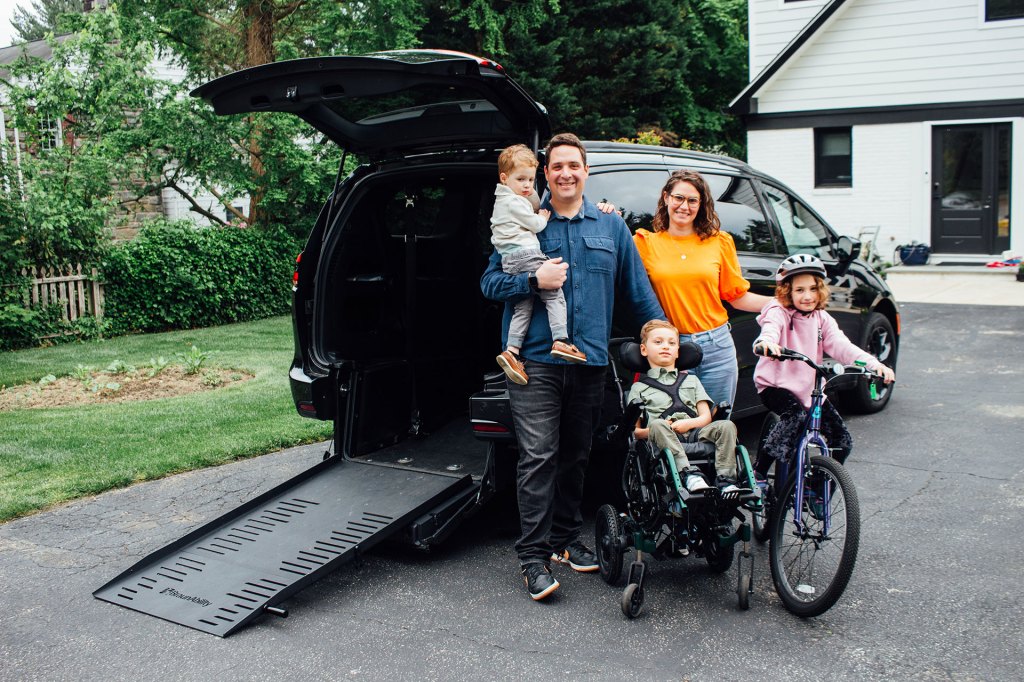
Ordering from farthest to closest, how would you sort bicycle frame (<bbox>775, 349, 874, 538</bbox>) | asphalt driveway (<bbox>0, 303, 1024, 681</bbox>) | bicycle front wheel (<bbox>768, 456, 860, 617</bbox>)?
1. bicycle frame (<bbox>775, 349, 874, 538</bbox>)
2. bicycle front wheel (<bbox>768, 456, 860, 617</bbox>)
3. asphalt driveway (<bbox>0, 303, 1024, 681</bbox>)

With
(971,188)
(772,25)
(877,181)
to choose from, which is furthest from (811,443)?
(772,25)

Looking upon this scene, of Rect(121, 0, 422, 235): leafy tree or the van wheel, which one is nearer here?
the van wheel

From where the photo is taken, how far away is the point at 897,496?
215 inches

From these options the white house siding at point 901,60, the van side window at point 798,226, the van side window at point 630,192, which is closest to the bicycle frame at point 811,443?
the van side window at point 630,192

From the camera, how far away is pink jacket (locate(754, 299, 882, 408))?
14.5 feet

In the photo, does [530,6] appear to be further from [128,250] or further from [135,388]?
[135,388]

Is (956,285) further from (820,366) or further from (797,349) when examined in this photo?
(820,366)

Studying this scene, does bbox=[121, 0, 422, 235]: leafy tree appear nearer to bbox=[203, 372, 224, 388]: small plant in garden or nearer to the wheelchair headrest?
bbox=[203, 372, 224, 388]: small plant in garden

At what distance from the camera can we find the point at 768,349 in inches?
164

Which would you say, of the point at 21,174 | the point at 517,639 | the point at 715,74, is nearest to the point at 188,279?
the point at 21,174

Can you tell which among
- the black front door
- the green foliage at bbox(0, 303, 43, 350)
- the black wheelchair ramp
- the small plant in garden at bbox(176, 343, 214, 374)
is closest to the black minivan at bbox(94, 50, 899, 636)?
the black wheelchair ramp

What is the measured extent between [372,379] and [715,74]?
2509 centimetres

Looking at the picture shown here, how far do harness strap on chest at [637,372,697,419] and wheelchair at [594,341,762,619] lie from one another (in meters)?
0.05

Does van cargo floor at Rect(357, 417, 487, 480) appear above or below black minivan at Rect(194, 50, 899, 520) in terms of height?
below
